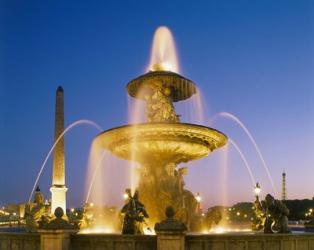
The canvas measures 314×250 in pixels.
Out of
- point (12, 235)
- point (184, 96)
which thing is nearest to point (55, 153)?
point (184, 96)

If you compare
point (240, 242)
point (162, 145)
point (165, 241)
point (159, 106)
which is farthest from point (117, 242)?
point (159, 106)

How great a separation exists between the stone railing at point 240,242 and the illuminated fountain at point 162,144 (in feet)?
19.9

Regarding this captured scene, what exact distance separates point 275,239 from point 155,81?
1011cm

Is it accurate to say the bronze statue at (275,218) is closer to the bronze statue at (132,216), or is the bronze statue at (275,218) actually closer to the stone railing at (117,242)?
the bronze statue at (132,216)

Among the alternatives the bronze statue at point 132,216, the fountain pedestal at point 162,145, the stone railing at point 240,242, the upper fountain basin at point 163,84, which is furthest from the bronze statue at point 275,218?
the upper fountain basin at point 163,84

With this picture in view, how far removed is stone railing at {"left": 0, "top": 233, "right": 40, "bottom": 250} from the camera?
1220cm

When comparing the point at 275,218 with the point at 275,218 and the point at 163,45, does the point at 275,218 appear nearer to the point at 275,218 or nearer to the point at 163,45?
the point at 275,218

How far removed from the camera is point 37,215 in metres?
18.0

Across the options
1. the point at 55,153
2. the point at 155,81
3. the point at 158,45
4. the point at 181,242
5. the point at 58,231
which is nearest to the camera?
the point at 181,242

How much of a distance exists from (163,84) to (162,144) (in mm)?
3828

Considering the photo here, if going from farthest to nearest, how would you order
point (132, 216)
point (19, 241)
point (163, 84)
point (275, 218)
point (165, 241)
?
point (163, 84) → point (275, 218) → point (132, 216) → point (19, 241) → point (165, 241)

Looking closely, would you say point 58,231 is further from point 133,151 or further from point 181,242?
point 133,151

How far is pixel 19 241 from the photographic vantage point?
12.6m

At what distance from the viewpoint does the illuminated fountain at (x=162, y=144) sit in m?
17.1
